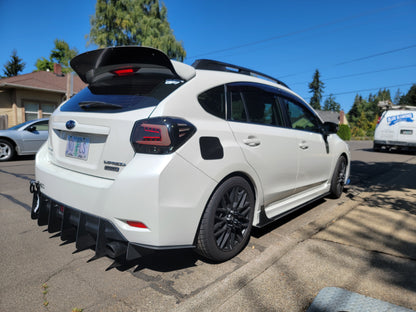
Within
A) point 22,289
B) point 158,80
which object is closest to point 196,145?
point 158,80

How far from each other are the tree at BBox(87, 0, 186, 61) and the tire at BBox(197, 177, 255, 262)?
23523 millimetres

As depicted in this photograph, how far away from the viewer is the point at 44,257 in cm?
269

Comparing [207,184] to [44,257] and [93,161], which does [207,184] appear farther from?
[44,257]

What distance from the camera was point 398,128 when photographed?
13.6 m

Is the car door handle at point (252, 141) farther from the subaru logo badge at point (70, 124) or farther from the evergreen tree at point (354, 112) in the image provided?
the evergreen tree at point (354, 112)

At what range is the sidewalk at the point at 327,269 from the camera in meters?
2.04

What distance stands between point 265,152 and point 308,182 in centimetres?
126

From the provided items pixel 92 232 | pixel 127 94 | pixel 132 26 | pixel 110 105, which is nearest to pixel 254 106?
pixel 127 94

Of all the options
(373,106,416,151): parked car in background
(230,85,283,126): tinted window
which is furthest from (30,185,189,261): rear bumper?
(373,106,416,151): parked car in background

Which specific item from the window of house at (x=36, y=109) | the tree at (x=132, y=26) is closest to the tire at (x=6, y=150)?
the window of house at (x=36, y=109)

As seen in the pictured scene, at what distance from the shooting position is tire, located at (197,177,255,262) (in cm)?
231

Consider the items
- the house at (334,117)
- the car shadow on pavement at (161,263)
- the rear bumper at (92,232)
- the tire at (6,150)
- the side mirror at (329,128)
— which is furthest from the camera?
the house at (334,117)

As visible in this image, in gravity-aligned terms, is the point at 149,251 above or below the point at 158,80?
below

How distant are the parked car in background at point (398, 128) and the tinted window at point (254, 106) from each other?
12862mm
